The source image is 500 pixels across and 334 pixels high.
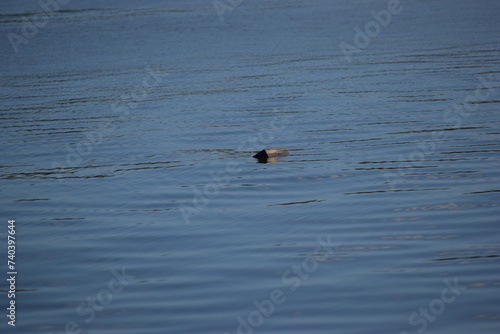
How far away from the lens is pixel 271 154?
55.5 feet

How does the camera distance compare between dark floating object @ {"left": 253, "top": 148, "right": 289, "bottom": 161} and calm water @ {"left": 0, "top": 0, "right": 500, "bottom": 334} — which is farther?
dark floating object @ {"left": 253, "top": 148, "right": 289, "bottom": 161}

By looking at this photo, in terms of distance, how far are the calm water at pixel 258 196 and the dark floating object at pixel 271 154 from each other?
0.29 metres

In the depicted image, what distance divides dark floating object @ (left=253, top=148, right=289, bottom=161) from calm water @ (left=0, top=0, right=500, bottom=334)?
11.4 inches

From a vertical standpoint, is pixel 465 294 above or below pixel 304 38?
below

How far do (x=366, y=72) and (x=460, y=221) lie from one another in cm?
2015

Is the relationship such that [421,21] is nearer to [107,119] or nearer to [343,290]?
[107,119]

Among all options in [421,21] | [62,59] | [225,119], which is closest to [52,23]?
[62,59]

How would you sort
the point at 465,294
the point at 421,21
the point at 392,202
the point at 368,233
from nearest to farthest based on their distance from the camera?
the point at 465,294 → the point at 368,233 → the point at 392,202 → the point at 421,21

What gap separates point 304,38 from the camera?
4656 cm

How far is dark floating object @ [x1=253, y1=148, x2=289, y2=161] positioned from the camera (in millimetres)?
16859

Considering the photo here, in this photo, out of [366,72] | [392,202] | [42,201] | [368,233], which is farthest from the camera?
[366,72]

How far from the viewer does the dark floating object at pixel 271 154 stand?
664 inches

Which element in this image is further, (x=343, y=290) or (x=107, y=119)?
(x=107, y=119)

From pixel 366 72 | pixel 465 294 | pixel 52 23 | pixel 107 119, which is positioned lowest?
pixel 465 294
